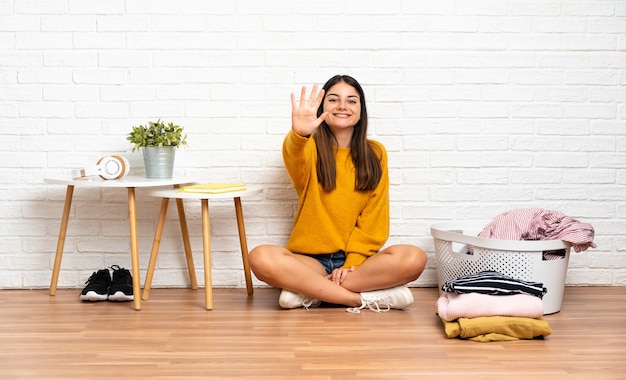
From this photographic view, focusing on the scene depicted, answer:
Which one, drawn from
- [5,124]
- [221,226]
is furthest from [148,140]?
[5,124]

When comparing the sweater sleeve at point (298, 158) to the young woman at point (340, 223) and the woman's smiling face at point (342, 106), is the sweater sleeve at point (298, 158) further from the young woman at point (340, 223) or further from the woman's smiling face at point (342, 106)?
the woman's smiling face at point (342, 106)

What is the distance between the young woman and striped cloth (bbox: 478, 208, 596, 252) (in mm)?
357

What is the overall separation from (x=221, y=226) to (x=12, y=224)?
1.00 metres

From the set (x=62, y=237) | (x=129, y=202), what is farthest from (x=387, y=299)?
(x=62, y=237)

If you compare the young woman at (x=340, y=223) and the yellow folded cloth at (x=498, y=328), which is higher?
the young woman at (x=340, y=223)

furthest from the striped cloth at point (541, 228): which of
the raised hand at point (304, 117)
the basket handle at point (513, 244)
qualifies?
the raised hand at point (304, 117)

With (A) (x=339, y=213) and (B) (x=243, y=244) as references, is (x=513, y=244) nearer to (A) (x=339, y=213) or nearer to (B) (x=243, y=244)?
(A) (x=339, y=213)

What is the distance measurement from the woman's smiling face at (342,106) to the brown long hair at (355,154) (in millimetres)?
31

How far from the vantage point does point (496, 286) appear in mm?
2611

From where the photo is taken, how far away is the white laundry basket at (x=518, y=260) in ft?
9.34

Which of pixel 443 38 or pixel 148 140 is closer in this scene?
pixel 148 140

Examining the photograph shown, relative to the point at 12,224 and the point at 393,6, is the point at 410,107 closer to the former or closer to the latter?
the point at 393,6

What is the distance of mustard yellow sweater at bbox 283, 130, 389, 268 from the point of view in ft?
10.5

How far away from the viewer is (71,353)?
235 centimetres
